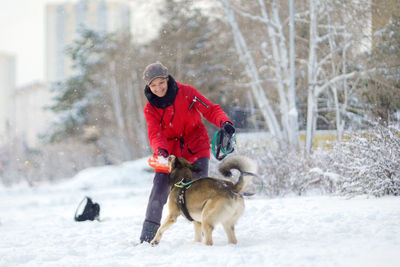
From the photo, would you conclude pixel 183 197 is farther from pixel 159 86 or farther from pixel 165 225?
pixel 159 86

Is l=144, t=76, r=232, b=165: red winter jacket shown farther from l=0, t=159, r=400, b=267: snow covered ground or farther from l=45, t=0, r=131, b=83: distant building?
l=45, t=0, r=131, b=83: distant building

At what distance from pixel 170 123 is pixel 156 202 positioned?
0.89 m

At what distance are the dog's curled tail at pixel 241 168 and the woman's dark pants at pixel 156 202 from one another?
1.73ft

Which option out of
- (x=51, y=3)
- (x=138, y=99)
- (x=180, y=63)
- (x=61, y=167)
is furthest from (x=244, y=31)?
(x=51, y=3)

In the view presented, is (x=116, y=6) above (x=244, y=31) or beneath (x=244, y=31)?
above

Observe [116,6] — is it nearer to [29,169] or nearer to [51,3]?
[51,3]

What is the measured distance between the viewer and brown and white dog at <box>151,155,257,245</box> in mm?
3654

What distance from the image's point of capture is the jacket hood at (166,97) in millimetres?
4145

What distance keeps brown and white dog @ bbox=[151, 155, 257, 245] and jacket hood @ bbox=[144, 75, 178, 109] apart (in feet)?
1.97

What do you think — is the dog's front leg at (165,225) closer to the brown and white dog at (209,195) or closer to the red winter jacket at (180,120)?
the brown and white dog at (209,195)

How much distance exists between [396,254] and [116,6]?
58.4m

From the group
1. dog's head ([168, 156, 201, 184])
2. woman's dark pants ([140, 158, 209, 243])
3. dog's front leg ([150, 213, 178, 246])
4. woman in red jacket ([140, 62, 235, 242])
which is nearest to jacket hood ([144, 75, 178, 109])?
woman in red jacket ([140, 62, 235, 242])

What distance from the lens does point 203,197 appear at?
3.79 meters

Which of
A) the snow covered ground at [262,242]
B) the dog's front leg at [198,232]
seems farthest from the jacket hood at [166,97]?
the snow covered ground at [262,242]
